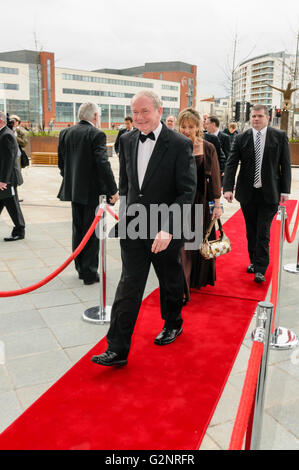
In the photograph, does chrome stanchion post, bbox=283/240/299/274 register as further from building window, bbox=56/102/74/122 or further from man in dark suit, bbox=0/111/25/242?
building window, bbox=56/102/74/122

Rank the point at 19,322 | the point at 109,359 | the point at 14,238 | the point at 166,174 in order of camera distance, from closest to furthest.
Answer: the point at 166,174 < the point at 109,359 < the point at 19,322 < the point at 14,238

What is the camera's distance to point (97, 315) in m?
4.21

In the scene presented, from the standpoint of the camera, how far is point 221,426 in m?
2.62

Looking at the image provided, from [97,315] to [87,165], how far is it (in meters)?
1.72

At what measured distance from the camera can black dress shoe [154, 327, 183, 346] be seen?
12.0 feet

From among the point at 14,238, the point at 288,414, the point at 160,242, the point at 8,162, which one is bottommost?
the point at 288,414

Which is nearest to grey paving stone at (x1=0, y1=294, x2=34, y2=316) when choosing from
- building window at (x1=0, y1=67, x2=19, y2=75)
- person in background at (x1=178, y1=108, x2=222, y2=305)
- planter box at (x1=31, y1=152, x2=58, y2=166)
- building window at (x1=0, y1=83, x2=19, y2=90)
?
person in background at (x1=178, y1=108, x2=222, y2=305)

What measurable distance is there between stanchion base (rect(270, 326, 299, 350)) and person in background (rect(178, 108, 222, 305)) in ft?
3.16

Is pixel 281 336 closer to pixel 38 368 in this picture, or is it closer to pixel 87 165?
pixel 38 368

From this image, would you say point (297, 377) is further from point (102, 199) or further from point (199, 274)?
point (102, 199)

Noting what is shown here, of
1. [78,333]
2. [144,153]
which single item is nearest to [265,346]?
[144,153]

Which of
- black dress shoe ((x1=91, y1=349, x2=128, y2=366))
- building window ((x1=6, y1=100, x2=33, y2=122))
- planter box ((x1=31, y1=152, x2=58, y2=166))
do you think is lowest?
black dress shoe ((x1=91, y1=349, x2=128, y2=366))

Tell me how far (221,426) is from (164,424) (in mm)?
338
